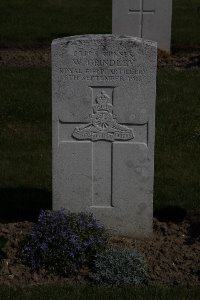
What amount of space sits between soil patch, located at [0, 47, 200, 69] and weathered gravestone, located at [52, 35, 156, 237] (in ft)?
22.4

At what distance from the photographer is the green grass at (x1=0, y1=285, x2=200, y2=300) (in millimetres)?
5570

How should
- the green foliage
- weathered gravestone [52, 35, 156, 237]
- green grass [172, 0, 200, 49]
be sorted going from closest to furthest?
the green foliage
weathered gravestone [52, 35, 156, 237]
green grass [172, 0, 200, 49]

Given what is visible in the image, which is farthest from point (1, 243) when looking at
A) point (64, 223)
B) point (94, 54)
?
point (94, 54)

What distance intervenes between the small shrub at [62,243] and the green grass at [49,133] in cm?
148

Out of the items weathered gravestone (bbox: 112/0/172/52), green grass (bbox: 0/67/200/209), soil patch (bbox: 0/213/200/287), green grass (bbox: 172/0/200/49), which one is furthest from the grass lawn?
soil patch (bbox: 0/213/200/287)

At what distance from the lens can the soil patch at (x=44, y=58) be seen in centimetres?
1343

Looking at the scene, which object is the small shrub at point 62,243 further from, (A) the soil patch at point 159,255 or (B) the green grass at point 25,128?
(B) the green grass at point 25,128

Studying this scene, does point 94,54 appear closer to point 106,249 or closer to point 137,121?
point 137,121

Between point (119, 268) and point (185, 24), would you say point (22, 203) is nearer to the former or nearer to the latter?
point (119, 268)

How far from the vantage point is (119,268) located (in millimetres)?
5883

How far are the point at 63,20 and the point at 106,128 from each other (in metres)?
12.0

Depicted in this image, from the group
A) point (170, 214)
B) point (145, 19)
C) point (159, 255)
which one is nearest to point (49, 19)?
point (145, 19)

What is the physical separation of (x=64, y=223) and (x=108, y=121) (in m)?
0.93

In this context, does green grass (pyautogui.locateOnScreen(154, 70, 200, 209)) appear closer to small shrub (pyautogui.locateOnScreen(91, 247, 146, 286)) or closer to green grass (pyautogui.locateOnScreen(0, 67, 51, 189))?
green grass (pyautogui.locateOnScreen(0, 67, 51, 189))
